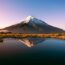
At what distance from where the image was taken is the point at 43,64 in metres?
15.1

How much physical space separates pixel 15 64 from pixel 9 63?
2.15ft

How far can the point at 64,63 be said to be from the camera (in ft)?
51.0

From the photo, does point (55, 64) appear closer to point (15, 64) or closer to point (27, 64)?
point (27, 64)

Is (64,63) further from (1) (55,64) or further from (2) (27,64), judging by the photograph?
(2) (27,64)

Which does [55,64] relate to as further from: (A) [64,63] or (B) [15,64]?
(B) [15,64]

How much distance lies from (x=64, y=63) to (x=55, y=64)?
984mm

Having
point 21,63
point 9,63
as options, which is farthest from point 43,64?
point 9,63

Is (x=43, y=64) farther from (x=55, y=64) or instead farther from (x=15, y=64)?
(x=15, y=64)

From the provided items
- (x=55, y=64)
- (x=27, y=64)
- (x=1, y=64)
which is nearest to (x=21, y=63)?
(x=27, y=64)

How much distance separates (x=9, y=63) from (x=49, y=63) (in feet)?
12.0

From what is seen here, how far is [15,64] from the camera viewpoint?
14812mm

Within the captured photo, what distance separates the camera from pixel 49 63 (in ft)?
50.9

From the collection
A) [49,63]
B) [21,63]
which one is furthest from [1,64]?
[49,63]

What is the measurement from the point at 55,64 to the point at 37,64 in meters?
1.63
